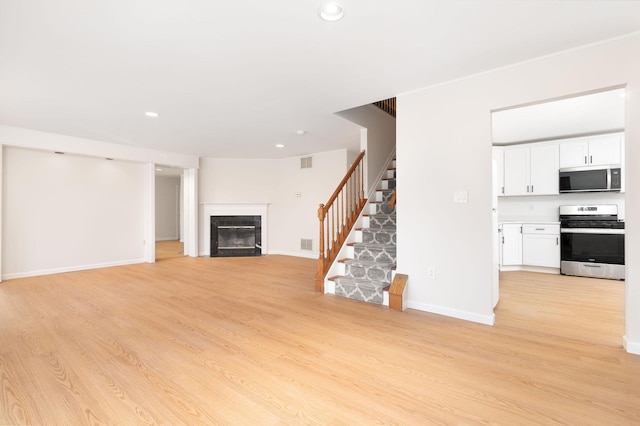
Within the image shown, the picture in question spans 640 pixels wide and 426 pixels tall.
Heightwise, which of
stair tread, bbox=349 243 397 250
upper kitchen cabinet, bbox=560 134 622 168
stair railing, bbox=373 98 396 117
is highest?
stair railing, bbox=373 98 396 117

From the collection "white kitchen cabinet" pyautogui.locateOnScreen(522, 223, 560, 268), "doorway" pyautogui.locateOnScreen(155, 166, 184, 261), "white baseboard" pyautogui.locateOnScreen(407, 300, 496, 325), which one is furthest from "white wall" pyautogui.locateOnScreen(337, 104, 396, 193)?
"doorway" pyautogui.locateOnScreen(155, 166, 184, 261)

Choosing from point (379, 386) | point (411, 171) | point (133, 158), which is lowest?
point (379, 386)

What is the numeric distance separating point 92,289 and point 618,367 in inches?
223

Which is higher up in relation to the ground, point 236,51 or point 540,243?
point 236,51

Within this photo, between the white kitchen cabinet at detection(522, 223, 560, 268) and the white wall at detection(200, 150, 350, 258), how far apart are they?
4.00 meters

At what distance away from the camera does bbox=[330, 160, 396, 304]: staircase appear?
352cm

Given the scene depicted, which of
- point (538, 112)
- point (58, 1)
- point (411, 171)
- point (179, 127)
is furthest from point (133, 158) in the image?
point (538, 112)

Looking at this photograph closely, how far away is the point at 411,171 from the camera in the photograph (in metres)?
3.28

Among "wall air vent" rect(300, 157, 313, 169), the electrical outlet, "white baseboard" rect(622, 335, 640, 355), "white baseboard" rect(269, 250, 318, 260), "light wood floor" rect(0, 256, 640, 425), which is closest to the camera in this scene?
"light wood floor" rect(0, 256, 640, 425)

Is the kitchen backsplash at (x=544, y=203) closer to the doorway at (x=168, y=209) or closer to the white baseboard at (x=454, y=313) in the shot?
the white baseboard at (x=454, y=313)

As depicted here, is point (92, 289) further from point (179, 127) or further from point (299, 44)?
point (299, 44)

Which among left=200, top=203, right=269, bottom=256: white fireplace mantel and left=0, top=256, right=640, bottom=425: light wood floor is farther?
left=200, top=203, right=269, bottom=256: white fireplace mantel

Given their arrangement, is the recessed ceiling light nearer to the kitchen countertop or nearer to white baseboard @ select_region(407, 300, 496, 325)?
white baseboard @ select_region(407, 300, 496, 325)

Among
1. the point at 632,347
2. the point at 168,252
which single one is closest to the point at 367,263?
the point at 632,347
